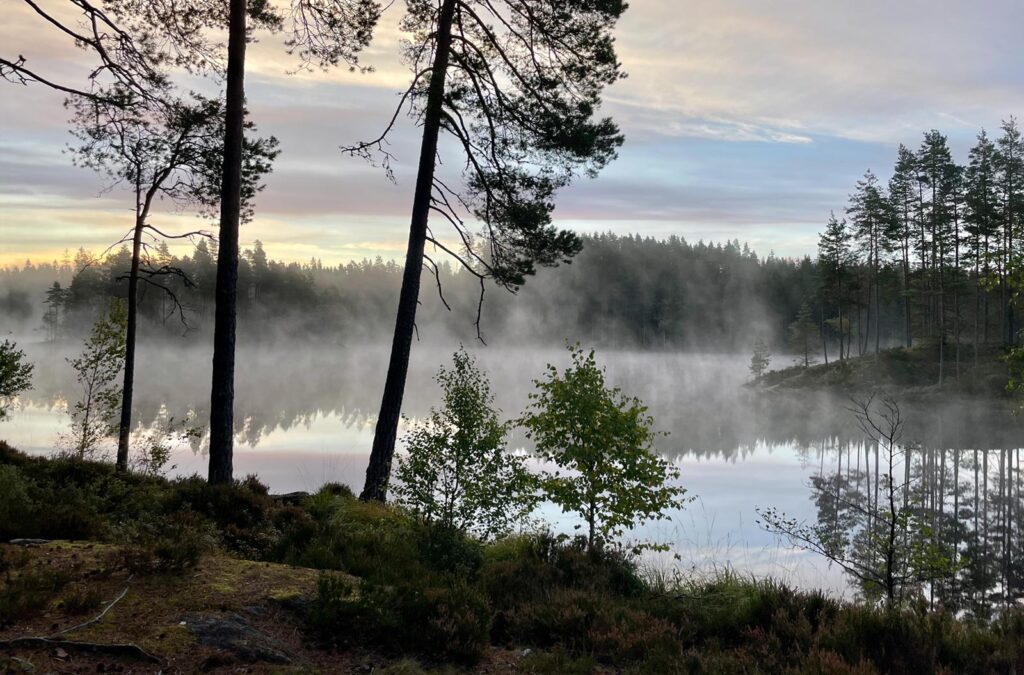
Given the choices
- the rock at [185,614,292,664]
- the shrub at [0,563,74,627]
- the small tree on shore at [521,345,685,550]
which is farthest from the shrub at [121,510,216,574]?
the small tree on shore at [521,345,685,550]

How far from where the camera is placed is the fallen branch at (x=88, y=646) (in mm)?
4648

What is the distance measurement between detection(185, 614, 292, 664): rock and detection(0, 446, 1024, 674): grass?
0.33ft

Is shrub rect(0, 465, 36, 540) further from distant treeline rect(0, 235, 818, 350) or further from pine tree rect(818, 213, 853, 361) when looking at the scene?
distant treeline rect(0, 235, 818, 350)

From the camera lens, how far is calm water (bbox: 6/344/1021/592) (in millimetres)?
17641

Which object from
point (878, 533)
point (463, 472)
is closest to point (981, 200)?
point (878, 533)

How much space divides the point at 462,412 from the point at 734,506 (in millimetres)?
15507

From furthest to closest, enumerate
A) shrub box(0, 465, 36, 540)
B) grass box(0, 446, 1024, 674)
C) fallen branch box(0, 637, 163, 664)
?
shrub box(0, 465, 36, 540) < grass box(0, 446, 1024, 674) < fallen branch box(0, 637, 163, 664)

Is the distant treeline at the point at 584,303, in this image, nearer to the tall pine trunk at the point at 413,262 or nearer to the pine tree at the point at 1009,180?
the pine tree at the point at 1009,180

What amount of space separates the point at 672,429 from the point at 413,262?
3437 centimetres

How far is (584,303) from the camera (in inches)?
5472

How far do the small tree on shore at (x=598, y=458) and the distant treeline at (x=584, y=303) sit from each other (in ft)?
352

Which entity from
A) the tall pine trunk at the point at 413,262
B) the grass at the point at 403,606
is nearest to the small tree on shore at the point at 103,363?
the tall pine trunk at the point at 413,262

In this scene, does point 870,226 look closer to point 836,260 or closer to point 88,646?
point 836,260

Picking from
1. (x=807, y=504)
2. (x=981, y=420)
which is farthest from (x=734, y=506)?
(x=981, y=420)
